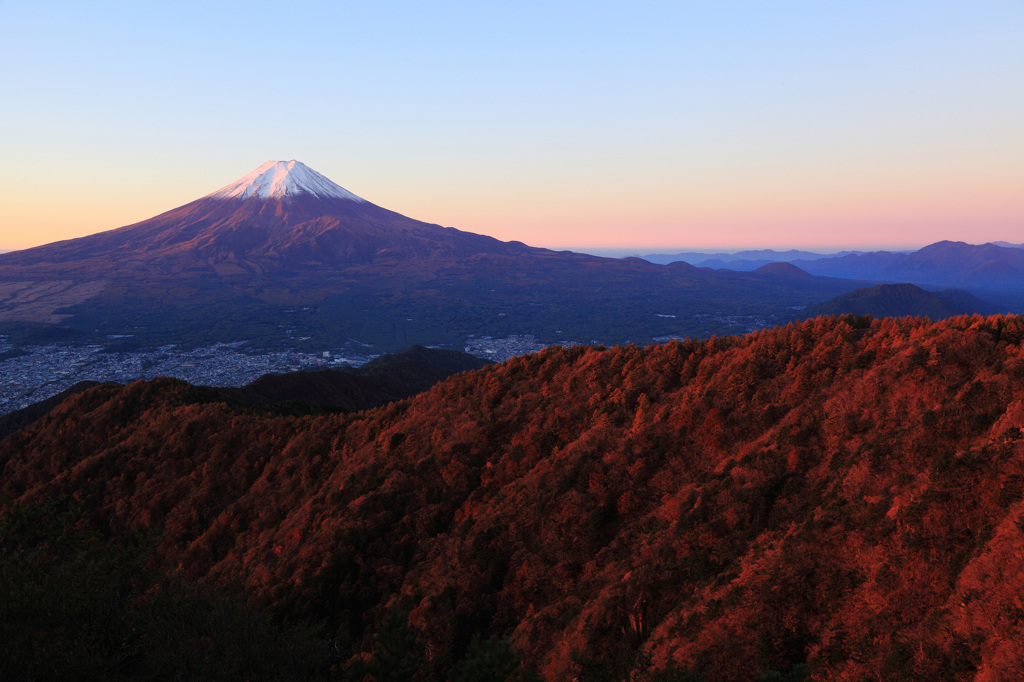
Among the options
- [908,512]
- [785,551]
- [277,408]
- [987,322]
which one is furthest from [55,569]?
[277,408]

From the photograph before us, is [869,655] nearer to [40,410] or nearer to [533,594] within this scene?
[533,594]

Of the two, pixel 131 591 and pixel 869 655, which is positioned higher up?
pixel 869 655

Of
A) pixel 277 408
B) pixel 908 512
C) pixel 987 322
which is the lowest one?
pixel 277 408

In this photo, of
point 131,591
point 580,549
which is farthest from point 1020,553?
point 131,591

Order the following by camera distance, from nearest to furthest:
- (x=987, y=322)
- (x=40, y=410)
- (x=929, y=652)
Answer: (x=929, y=652), (x=987, y=322), (x=40, y=410)

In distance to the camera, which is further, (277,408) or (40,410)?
(40,410)

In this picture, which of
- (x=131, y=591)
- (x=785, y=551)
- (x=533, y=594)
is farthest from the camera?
(x=533, y=594)

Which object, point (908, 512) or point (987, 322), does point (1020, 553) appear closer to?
point (908, 512)
